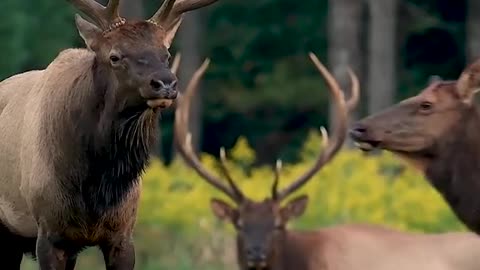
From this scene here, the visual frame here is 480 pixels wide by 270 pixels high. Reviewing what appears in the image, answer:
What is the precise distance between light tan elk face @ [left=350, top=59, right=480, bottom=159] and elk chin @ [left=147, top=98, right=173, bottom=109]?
1953mm

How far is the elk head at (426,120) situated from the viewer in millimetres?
9133

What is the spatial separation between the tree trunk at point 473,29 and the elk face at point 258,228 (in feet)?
47.8

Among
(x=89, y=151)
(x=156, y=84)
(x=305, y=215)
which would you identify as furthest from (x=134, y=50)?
(x=305, y=215)

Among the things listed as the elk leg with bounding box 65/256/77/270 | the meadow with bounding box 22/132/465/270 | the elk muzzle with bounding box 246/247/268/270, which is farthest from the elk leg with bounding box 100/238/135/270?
the meadow with bounding box 22/132/465/270

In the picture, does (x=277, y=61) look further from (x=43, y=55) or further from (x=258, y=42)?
(x=43, y=55)

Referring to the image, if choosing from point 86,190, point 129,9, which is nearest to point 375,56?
point 129,9

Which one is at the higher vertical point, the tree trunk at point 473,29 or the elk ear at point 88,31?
the elk ear at point 88,31

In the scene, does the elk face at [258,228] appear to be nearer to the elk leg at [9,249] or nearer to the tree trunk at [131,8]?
the elk leg at [9,249]

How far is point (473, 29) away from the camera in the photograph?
28891 mm

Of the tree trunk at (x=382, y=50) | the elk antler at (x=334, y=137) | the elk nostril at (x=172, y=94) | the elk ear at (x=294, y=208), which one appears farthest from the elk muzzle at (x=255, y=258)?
the tree trunk at (x=382, y=50)

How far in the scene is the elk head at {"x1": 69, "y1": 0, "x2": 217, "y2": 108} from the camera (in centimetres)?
730

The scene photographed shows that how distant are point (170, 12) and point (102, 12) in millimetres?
278

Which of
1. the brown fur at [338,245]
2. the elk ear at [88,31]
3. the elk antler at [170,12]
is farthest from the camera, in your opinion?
the brown fur at [338,245]

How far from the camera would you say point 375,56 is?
1079 inches
